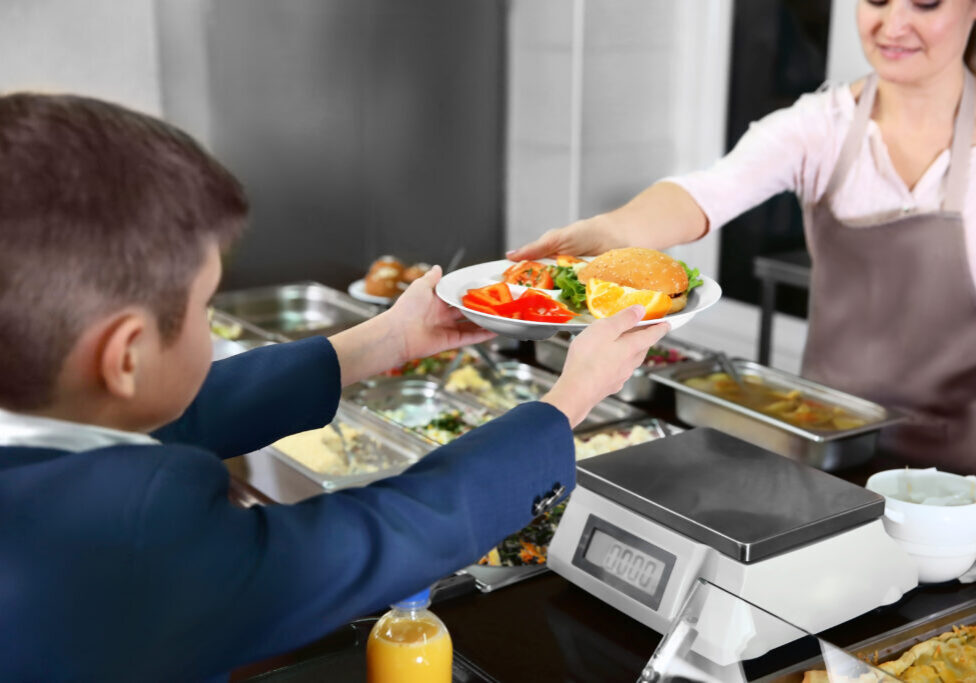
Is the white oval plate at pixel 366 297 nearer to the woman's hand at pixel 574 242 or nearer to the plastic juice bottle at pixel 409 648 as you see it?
the woman's hand at pixel 574 242

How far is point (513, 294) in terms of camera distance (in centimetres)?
133

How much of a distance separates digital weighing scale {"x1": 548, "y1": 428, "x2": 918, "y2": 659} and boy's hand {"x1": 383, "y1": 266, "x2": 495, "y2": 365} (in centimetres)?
25

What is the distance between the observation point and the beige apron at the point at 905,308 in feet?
6.92

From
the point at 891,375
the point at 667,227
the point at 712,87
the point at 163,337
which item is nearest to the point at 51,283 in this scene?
the point at 163,337

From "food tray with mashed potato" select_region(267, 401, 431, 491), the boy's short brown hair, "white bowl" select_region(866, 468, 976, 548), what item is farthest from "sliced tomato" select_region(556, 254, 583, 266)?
the boy's short brown hair

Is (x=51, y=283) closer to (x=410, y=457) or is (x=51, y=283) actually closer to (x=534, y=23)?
(x=410, y=457)

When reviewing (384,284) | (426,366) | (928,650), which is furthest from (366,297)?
(928,650)

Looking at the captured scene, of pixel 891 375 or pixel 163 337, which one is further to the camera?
pixel 891 375

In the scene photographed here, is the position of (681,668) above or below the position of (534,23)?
below

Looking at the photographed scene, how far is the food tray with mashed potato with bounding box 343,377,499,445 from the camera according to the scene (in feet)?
6.72

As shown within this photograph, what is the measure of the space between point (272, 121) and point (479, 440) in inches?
118

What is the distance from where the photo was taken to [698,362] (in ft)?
7.00

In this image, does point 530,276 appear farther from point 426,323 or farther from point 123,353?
point 123,353

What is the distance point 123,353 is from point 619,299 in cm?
65
